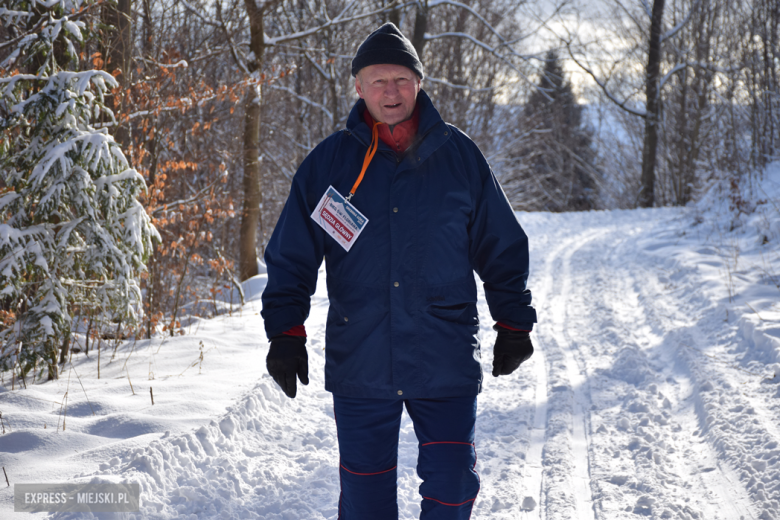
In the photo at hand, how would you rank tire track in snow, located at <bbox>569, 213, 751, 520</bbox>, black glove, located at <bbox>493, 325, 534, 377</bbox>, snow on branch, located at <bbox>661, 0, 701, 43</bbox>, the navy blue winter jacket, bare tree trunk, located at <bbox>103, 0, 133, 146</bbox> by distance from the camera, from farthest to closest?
snow on branch, located at <bbox>661, 0, 701, 43</bbox> → bare tree trunk, located at <bbox>103, 0, 133, 146</bbox> → tire track in snow, located at <bbox>569, 213, 751, 520</bbox> → black glove, located at <bbox>493, 325, 534, 377</bbox> → the navy blue winter jacket

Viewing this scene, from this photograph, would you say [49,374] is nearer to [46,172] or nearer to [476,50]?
[46,172]

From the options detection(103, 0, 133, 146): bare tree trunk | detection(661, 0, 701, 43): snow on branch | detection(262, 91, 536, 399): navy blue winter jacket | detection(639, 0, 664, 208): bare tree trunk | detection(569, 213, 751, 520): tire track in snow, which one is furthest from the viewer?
detection(639, 0, 664, 208): bare tree trunk

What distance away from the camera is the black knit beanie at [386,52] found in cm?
203

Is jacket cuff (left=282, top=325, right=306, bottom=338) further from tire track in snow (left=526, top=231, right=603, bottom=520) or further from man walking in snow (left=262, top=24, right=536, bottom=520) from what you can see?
tire track in snow (left=526, top=231, right=603, bottom=520)

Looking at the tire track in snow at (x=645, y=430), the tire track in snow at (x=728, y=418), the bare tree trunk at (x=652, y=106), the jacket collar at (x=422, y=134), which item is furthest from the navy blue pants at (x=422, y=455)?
the bare tree trunk at (x=652, y=106)

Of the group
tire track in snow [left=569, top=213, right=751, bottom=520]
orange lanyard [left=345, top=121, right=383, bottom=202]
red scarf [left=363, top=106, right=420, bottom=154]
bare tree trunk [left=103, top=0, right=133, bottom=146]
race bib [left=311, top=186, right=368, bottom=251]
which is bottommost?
tire track in snow [left=569, top=213, right=751, bottom=520]

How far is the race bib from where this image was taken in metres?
1.97

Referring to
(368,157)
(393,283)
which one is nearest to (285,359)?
(393,283)

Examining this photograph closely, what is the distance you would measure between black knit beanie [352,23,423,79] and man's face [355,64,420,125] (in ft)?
0.07

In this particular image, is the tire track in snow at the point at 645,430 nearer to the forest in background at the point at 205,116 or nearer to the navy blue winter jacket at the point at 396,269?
the navy blue winter jacket at the point at 396,269

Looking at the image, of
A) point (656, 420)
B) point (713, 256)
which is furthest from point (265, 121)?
point (656, 420)

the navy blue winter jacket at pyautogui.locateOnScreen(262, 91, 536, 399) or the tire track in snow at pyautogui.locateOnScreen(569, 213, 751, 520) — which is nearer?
the navy blue winter jacket at pyautogui.locateOnScreen(262, 91, 536, 399)

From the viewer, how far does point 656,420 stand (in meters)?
3.68

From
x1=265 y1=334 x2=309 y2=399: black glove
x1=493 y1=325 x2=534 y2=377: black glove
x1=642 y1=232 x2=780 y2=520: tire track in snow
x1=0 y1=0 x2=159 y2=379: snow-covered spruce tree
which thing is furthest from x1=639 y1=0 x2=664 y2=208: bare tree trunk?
x1=265 y1=334 x2=309 y2=399: black glove
